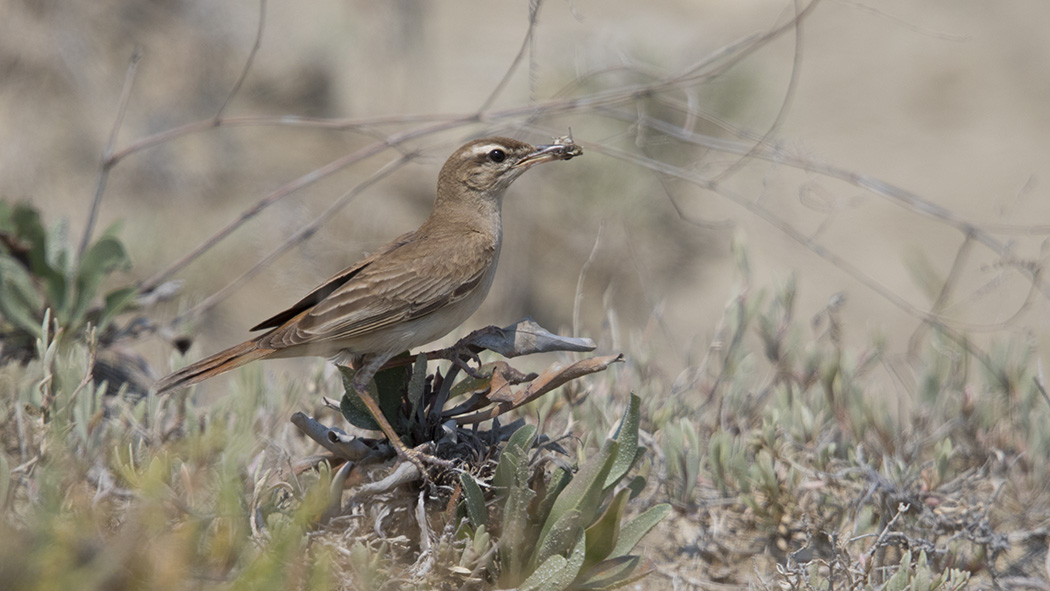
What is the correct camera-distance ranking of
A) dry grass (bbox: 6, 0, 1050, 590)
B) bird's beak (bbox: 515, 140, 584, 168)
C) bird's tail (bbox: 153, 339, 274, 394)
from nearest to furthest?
dry grass (bbox: 6, 0, 1050, 590), bird's tail (bbox: 153, 339, 274, 394), bird's beak (bbox: 515, 140, 584, 168)

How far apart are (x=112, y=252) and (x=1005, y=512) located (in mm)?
4103

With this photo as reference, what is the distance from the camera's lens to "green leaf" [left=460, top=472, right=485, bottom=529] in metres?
2.69

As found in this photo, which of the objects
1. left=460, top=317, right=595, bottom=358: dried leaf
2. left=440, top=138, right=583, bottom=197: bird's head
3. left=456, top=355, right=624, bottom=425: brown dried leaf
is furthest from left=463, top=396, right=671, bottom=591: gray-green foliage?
left=440, top=138, right=583, bottom=197: bird's head

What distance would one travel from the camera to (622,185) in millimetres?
10688

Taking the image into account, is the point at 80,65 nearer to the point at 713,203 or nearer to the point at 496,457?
the point at 713,203

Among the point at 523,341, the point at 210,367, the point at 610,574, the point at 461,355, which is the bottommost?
the point at 610,574

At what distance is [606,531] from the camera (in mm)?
2828

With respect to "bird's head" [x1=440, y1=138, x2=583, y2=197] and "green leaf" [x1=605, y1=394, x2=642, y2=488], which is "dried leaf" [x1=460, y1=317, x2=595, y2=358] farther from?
"bird's head" [x1=440, y1=138, x2=583, y2=197]

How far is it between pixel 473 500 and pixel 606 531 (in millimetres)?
412

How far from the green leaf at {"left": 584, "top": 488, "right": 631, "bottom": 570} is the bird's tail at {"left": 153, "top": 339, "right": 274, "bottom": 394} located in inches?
52.9

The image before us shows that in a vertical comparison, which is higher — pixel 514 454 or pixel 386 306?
pixel 386 306

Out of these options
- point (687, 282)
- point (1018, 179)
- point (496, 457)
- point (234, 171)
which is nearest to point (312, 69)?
point (234, 171)

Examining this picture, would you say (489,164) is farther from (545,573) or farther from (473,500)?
(545,573)

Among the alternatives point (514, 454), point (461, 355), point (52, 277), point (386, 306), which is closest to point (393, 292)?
point (386, 306)
